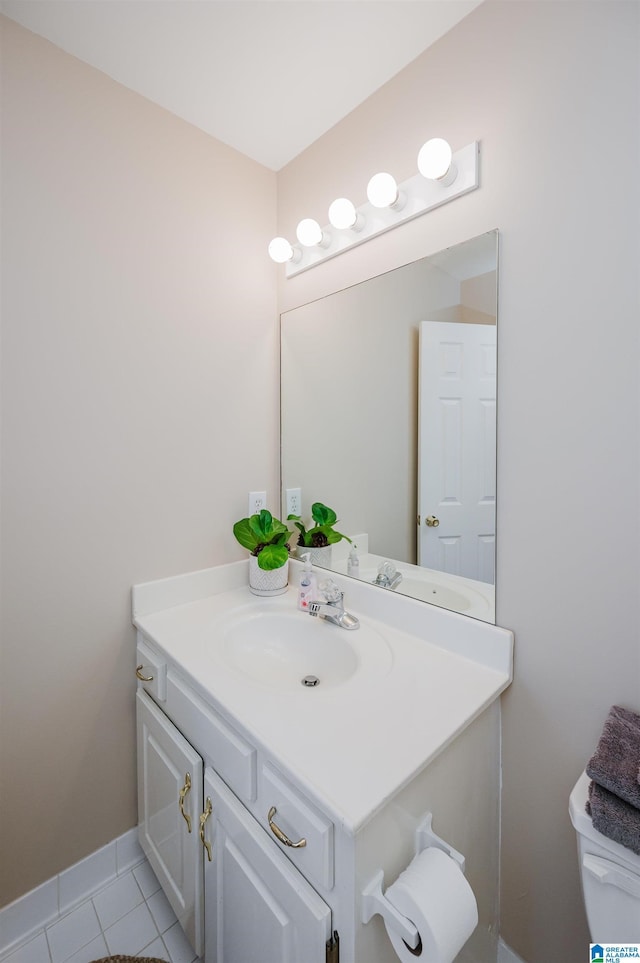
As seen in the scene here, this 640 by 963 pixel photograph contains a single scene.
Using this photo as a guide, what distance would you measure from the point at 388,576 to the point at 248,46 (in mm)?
1513

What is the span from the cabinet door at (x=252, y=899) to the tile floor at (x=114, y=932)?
245mm

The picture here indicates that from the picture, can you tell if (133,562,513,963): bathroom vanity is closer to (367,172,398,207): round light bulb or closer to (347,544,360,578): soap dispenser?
(347,544,360,578): soap dispenser

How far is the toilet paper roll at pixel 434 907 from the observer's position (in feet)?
1.94

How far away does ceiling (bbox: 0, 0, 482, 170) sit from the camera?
3.33 feet

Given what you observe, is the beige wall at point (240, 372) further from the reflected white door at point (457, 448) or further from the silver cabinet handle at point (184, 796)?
the silver cabinet handle at point (184, 796)

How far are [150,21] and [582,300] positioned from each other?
1266mm

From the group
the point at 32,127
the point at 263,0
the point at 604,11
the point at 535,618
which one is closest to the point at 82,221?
the point at 32,127

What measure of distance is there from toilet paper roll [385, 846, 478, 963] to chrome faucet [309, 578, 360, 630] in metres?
0.55

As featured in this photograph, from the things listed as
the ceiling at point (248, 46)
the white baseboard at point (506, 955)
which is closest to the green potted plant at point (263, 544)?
the white baseboard at point (506, 955)

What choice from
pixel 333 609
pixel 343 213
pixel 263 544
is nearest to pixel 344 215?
pixel 343 213

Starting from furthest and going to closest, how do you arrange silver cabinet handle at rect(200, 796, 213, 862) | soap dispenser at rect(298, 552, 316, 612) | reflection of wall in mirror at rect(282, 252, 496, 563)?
soap dispenser at rect(298, 552, 316, 612) < reflection of wall in mirror at rect(282, 252, 496, 563) < silver cabinet handle at rect(200, 796, 213, 862)

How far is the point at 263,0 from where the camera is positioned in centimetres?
100

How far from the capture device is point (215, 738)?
896 millimetres

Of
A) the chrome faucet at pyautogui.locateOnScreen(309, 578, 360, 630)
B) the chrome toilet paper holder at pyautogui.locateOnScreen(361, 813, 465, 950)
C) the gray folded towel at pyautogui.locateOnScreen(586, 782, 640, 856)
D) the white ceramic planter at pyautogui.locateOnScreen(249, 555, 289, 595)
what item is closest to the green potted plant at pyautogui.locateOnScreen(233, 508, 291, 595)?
the white ceramic planter at pyautogui.locateOnScreen(249, 555, 289, 595)
